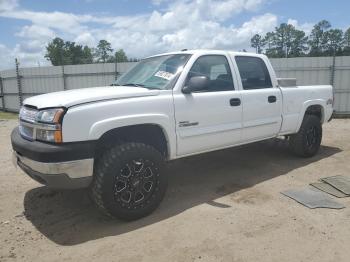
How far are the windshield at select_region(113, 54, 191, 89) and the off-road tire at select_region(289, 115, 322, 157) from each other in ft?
9.49

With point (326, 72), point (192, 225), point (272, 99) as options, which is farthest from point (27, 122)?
point (326, 72)

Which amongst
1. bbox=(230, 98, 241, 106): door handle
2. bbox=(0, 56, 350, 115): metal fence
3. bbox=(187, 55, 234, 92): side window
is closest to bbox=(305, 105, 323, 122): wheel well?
bbox=(230, 98, 241, 106): door handle

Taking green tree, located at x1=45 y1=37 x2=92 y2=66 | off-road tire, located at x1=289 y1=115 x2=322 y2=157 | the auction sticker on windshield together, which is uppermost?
green tree, located at x1=45 y1=37 x2=92 y2=66

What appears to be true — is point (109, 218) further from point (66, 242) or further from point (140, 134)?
point (140, 134)

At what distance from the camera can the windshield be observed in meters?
4.43

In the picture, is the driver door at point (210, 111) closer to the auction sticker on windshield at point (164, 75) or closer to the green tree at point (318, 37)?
the auction sticker on windshield at point (164, 75)

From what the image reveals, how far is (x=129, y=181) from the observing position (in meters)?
3.84

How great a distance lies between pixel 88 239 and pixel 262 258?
1.72 m

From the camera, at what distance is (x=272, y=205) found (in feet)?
14.3

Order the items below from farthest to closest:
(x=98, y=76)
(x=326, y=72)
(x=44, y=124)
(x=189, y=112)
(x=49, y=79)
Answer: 1. (x=49, y=79)
2. (x=98, y=76)
3. (x=326, y=72)
4. (x=189, y=112)
5. (x=44, y=124)

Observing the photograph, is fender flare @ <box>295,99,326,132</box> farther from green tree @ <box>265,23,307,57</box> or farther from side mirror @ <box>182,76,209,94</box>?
green tree @ <box>265,23,307,57</box>

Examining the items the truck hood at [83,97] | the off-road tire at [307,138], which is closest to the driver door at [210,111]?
the truck hood at [83,97]

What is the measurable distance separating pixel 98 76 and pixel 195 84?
37.0 ft

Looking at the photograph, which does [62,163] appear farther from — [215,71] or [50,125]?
[215,71]
